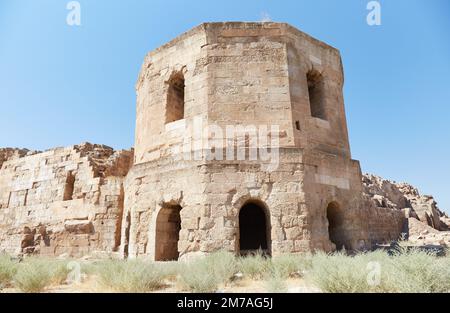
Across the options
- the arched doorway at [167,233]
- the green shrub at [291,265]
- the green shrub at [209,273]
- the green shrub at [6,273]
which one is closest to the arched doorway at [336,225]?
the green shrub at [291,265]

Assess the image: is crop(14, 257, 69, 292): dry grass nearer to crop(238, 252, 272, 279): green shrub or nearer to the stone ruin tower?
the stone ruin tower

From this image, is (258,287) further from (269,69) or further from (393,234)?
(393,234)

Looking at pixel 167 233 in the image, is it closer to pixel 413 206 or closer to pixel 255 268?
pixel 255 268

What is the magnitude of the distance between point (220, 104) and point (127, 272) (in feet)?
14.6

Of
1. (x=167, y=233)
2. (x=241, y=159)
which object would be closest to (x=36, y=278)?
(x=167, y=233)

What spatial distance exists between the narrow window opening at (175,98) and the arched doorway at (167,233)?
2.53 m

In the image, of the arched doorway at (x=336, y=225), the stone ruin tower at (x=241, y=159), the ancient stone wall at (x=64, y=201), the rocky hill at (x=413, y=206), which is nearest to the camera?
the stone ruin tower at (x=241, y=159)

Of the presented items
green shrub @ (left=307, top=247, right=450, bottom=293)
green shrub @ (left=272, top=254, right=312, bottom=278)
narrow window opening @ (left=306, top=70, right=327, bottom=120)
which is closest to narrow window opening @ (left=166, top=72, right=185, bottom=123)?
narrow window opening @ (left=306, top=70, right=327, bottom=120)

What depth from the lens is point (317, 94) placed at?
358 inches

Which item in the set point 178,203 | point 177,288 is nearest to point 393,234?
point 178,203

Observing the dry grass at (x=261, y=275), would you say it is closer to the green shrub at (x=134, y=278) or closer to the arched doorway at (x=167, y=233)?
the green shrub at (x=134, y=278)

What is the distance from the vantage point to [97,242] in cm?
1084

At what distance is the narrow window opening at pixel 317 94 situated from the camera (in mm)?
8844

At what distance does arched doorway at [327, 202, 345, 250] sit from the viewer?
26.3ft
